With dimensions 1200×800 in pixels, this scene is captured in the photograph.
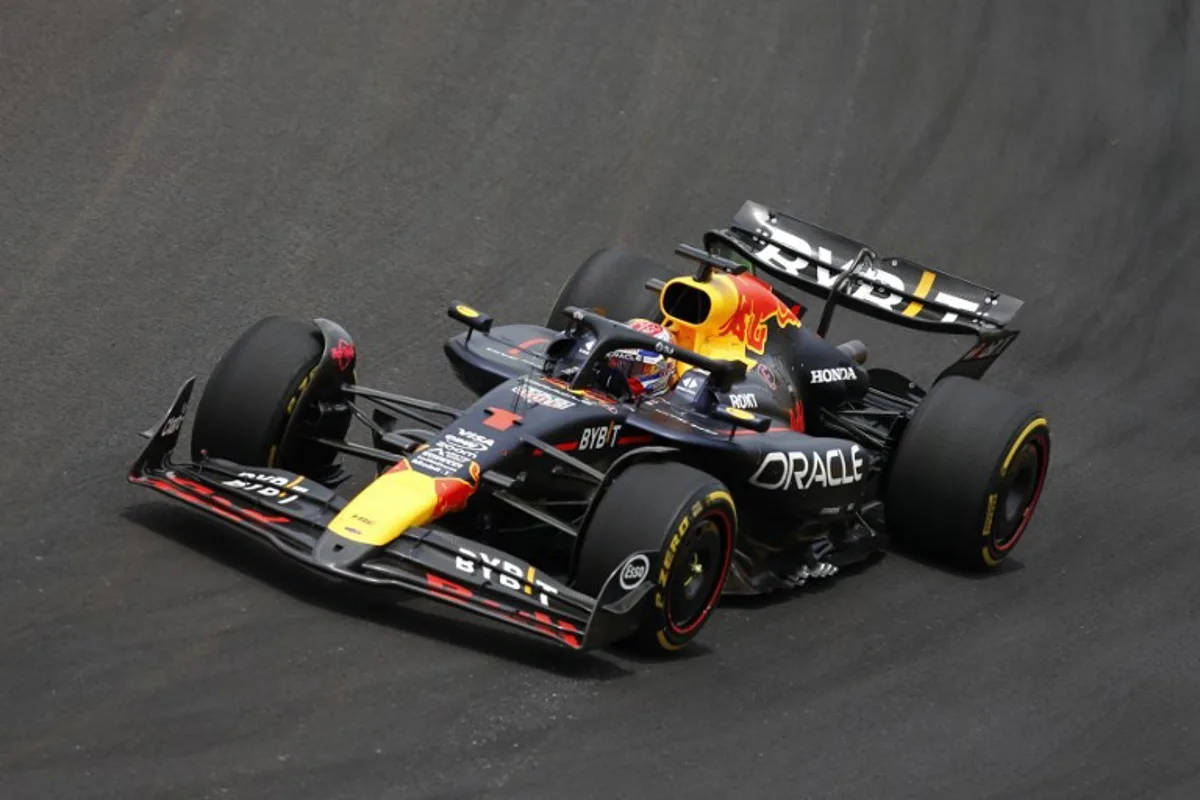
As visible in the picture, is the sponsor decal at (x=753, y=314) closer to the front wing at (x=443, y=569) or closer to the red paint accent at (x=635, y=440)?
the red paint accent at (x=635, y=440)

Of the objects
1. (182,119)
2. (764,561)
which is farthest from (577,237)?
(764,561)

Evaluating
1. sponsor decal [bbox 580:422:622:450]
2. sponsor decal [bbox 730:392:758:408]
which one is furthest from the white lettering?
sponsor decal [bbox 580:422:622:450]

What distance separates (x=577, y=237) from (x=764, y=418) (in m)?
5.30

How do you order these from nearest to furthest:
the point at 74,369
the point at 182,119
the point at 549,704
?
the point at 549,704, the point at 74,369, the point at 182,119

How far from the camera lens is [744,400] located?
1006 centimetres

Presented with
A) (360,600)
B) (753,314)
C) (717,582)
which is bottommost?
(360,600)

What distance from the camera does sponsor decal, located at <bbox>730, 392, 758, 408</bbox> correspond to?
9992 millimetres

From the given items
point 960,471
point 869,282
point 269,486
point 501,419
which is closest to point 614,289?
point 869,282

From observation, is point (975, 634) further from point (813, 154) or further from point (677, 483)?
point (813, 154)

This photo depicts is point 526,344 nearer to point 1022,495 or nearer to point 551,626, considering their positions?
point 551,626

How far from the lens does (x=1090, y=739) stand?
28.1 ft

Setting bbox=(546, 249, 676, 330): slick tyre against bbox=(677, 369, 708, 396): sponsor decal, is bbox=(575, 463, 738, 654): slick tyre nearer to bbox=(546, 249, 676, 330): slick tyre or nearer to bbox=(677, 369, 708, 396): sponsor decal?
bbox=(677, 369, 708, 396): sponsor decal

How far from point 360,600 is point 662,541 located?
4.55 feet

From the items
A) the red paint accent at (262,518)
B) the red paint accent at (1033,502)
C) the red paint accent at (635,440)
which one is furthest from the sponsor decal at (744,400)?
the red paint accent at (262,518)
